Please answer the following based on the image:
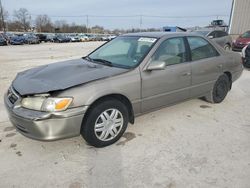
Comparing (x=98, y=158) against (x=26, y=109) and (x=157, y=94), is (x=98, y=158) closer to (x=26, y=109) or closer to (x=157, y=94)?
(x=26, y=109)

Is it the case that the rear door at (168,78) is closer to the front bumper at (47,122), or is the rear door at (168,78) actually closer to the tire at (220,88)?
the tire at (220,88)

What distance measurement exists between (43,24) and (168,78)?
86.6m

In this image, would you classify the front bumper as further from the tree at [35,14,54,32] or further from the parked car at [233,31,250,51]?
the tree at [35,14,54,32]

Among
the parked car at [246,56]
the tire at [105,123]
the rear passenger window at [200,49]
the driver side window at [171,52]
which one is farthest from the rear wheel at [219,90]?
the parked car at [246,56]

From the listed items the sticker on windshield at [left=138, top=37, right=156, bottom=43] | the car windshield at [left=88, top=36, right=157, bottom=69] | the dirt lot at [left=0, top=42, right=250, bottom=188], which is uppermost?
the sticker on windshield at [left=138, top=37, right=156, bottom=43]

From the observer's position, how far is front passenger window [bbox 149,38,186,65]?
11.6 feet

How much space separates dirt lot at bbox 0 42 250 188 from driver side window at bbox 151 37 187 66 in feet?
3.41

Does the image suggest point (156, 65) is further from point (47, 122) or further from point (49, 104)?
point (47, 122)

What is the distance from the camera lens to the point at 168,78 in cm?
360

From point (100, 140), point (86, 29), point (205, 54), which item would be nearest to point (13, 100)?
point (100, 140)

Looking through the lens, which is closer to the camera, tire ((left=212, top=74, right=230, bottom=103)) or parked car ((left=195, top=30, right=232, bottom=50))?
tire ((left=212, top=74, right=230, bottom=103))

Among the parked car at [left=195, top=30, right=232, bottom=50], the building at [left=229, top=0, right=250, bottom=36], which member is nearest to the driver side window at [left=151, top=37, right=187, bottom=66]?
the parked car at [left=195, top=30, right=232, bottom=50]

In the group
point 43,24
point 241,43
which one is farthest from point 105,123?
point 43,24

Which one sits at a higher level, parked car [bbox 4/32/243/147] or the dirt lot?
parked car [bbox 4/32/243/147]
